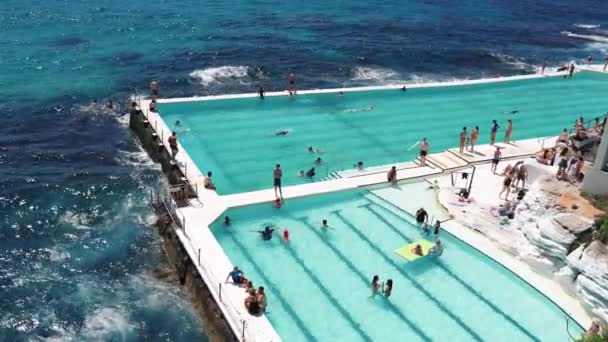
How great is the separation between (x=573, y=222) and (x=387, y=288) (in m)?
6.02

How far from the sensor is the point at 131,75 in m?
38.8

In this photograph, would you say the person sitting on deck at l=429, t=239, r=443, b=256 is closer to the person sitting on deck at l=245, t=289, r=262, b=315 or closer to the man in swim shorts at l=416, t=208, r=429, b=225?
the man in swim shorts at l=416, t=208, r=429, b=225

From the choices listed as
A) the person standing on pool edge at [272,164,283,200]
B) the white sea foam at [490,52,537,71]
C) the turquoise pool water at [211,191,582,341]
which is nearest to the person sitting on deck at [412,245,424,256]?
the turquoise pool water at [211,191,582,341]

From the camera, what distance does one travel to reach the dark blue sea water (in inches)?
690

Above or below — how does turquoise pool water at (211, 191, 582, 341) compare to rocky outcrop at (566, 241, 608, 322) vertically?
below

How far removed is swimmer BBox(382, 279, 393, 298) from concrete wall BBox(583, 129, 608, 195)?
7.78 m

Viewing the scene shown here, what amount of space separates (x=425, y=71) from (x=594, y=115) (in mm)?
13922

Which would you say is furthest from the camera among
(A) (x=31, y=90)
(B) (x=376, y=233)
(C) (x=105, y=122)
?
(A) (x=31, y=90)

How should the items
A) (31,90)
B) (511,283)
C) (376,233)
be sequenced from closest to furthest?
(511,283), (376,233), (31,90)

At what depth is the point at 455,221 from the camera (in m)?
19.7

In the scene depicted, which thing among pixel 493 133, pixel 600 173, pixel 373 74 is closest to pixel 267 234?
pixel 600 173

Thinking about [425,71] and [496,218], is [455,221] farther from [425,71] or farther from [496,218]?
[425,71]

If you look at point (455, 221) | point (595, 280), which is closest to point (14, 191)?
point (455, 221)

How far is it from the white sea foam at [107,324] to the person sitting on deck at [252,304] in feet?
12.8
